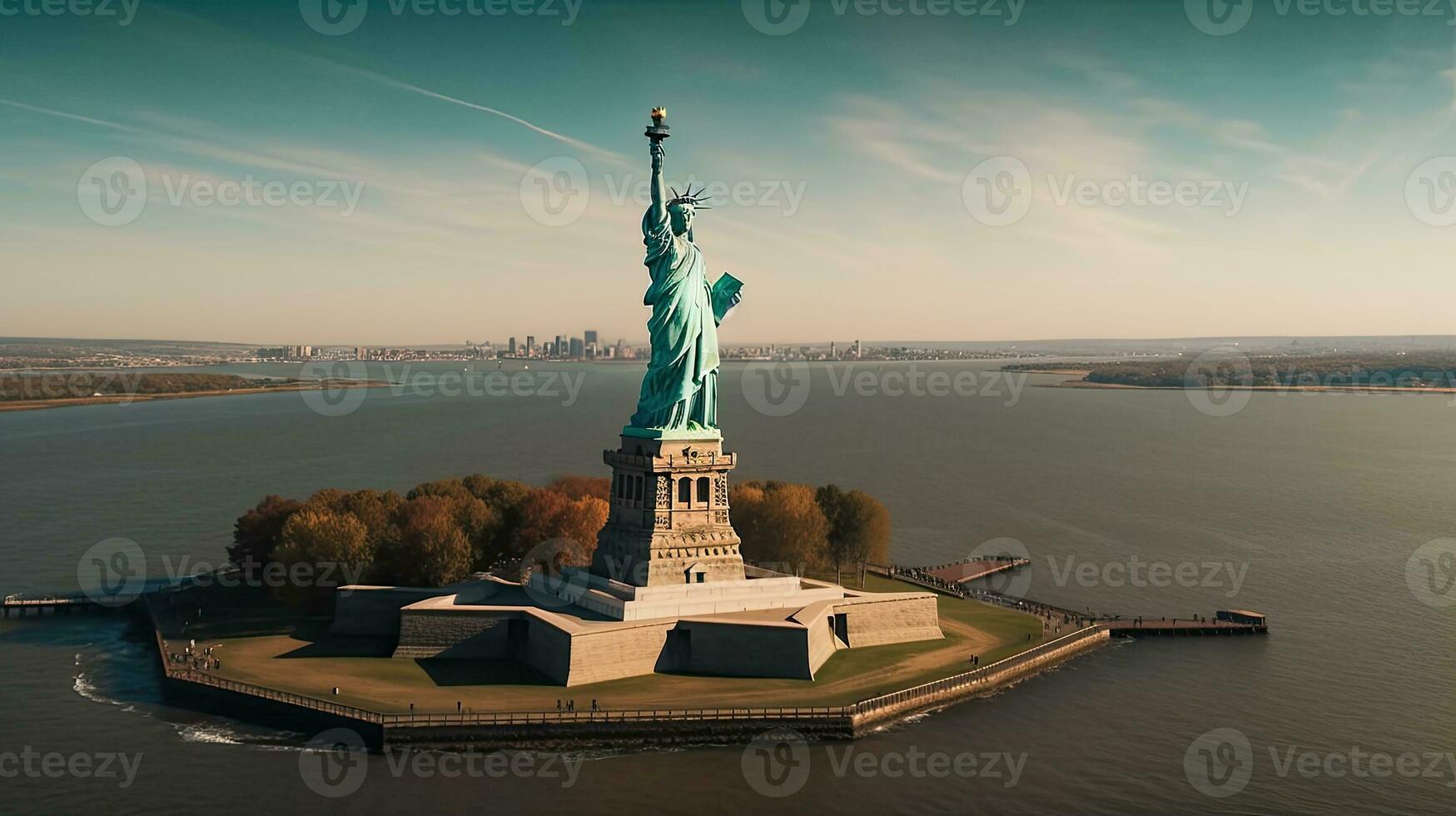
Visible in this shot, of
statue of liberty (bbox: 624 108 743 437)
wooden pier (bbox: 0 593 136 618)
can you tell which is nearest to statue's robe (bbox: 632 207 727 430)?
statue of liberty (bbox: 624 108 743 437)

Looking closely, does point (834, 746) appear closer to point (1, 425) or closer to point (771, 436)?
point (771, 436)

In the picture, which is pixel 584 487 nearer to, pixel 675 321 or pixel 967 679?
pixel 675 321

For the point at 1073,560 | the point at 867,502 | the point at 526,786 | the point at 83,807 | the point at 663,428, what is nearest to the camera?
the point at 83,807

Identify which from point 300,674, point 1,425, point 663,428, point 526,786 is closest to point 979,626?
point 663,428

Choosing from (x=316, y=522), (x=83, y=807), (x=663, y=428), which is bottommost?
(x=83, y=807)

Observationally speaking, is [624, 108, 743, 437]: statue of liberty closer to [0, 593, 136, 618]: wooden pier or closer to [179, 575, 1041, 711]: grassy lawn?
[179, 575, 1041, 711]: grassy lawn

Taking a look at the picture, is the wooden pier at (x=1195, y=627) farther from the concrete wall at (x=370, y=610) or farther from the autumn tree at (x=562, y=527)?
the concrete wall at (x=370, y=610)

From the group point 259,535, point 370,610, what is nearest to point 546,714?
point 370,610

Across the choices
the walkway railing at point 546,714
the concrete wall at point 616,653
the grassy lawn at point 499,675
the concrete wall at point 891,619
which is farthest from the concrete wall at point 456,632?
the concrete wall at point 891,619
